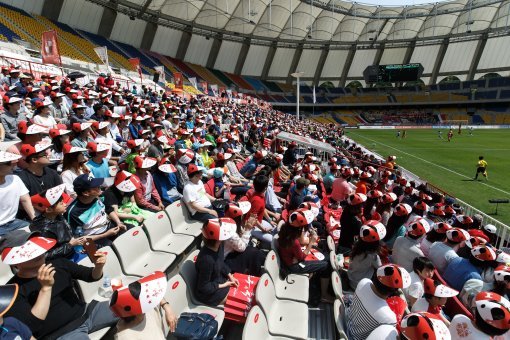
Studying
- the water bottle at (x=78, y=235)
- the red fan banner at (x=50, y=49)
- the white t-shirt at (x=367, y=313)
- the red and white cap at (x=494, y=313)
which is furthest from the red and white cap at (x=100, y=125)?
the red fan banner at (x=50, y=49)

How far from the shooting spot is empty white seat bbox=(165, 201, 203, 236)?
5438 millimetres

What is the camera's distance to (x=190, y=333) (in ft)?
10.2

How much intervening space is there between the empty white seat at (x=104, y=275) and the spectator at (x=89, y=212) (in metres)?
0.34

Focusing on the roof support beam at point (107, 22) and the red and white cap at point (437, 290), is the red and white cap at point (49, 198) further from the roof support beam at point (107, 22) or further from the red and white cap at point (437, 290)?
the roof support beam at point (107, 22)

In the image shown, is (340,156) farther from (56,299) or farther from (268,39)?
(268,39)

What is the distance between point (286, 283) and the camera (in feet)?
14.6

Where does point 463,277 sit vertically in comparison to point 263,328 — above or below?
above

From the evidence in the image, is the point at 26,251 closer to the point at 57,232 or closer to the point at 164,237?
the point at 57,232

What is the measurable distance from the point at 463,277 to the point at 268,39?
176 feet

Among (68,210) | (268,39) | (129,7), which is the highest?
(268,39)

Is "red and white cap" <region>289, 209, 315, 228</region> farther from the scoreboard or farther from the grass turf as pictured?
the scoreboard

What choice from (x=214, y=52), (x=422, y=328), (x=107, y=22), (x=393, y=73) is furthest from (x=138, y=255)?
(x=393, y=73)

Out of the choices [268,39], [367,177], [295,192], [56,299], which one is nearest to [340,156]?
[367,177]

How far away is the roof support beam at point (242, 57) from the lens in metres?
56.1
